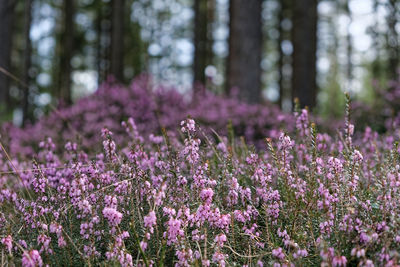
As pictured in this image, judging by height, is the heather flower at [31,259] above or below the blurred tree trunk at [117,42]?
below

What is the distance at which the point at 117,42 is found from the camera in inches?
526

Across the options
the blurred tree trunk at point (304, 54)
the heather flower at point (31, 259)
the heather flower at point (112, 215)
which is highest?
the blurred tree trunk at point (304, 54)

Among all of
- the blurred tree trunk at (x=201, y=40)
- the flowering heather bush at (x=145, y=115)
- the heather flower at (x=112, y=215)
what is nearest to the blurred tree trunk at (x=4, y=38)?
the flowering heather bush at (x=145, y=115)

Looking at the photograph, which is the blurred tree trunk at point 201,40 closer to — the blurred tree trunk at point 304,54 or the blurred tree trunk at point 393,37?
the blurred tree trunk at point 304,54

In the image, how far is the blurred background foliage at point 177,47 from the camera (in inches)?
412

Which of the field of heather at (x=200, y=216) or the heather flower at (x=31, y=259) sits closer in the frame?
the heather flower at (x=31, y=259)

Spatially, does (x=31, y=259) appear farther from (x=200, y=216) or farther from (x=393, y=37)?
(x=393, y=37)

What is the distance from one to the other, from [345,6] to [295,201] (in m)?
22.9

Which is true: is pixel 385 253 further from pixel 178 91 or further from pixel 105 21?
pixel 105 21

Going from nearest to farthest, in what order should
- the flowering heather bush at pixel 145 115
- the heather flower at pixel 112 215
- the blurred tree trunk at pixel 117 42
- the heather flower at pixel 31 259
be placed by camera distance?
1. the heather flower at pixel 31 259
2. the heather flower at pixel 112 215
3. the flowering heather bush at pixel 145 115
4. the blurred tree trunk at pixel 117 42

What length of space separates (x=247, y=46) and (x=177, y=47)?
18.6 meters

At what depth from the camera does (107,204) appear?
2723 mm

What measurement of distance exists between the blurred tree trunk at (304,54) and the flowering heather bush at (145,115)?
7.05ft

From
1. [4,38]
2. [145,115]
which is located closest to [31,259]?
[145,115]
